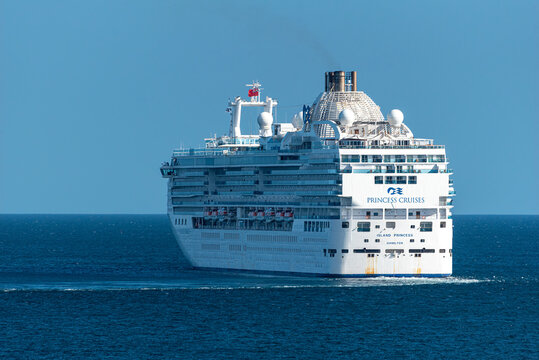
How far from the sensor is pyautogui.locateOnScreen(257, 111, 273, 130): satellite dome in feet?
398

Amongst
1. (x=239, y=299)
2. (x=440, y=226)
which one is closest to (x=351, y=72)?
(x=440, y=226)

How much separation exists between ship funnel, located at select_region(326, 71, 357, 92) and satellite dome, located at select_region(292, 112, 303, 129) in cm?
531

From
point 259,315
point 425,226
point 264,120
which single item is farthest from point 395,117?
point 259,315

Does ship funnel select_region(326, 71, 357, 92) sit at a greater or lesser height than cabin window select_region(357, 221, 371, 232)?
greater

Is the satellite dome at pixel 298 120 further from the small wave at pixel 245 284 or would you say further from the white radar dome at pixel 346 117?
the small wave at pixel 245 284

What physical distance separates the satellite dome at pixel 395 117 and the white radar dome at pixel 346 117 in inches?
113

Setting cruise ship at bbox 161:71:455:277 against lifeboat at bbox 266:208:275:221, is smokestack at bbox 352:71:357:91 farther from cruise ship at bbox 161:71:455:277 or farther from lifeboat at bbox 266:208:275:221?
lifeboat at bbox 266:208:275:221

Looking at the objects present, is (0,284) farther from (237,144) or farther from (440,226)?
(440,226)

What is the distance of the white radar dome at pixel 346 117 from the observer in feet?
351

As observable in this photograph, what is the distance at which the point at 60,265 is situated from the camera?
425ft

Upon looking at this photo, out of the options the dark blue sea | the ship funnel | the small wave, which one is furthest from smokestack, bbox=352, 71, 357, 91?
the small wave

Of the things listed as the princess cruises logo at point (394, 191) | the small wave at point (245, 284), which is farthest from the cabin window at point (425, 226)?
the small wave at point (245, 284)

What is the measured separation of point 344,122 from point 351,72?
7573 millimetres

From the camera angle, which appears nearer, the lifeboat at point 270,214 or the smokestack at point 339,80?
the lifeboat at point 270,214
